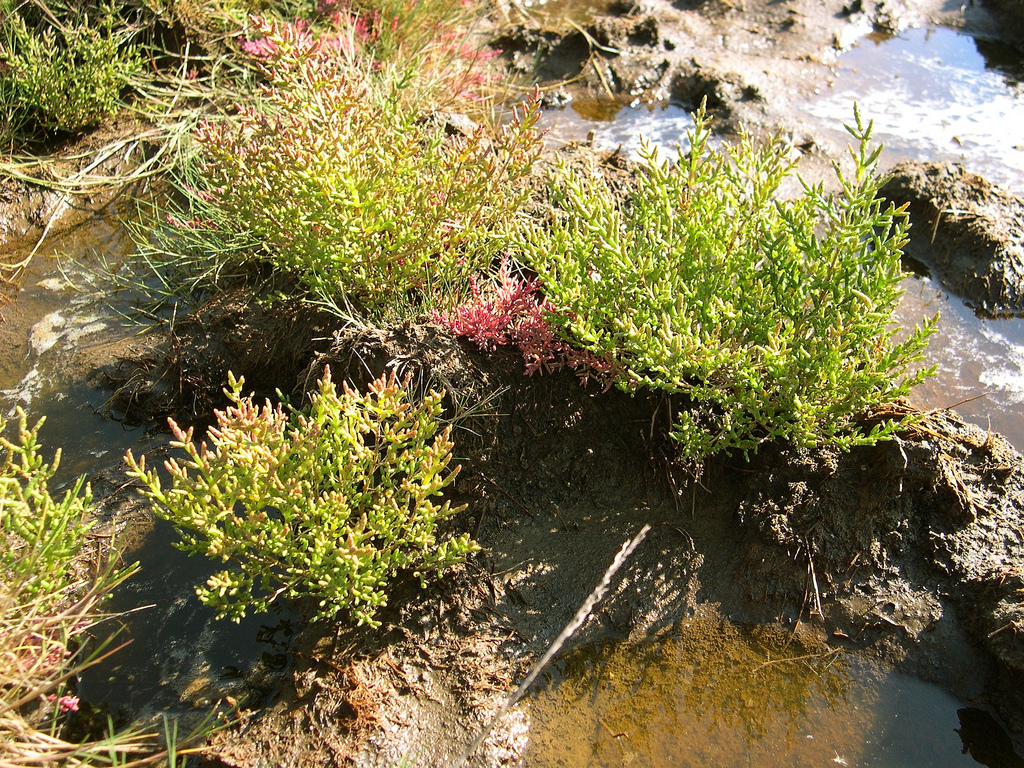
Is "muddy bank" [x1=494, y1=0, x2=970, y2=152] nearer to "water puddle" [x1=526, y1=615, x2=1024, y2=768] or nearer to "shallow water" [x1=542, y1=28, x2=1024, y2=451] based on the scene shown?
"shallow water" [x1=542, y1=28, x2=1024, y2=451]

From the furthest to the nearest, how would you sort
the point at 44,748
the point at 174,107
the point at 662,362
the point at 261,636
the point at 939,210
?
1. the point at 174,107
2. the point at 939,210
3. the point at 261,636
4. the point at 662,362
5. the point at 44,748

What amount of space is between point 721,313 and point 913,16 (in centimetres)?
699

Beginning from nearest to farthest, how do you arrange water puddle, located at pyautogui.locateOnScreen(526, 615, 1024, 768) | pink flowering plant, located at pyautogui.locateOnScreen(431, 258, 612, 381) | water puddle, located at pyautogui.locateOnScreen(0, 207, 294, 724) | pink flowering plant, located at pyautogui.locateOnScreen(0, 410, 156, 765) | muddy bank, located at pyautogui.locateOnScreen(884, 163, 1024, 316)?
pink flowering plant, located at pyautogui.locateOnScreen(0, 410, 156, 765)
water puddle, located at pyautogui.locateOnScreen(526, 615, 1024, 768)
water puddle, located at pyautogui.locateOnScreen(0, 207, 294, 724)
pink flowering plant, located at pyautogui.locateOnScreen(431, 258, 612, 381)
muddy bank, located at pyautogui.locateOnScreen(884, 163, 1024, 316)

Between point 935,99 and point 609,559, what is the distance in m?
5.93

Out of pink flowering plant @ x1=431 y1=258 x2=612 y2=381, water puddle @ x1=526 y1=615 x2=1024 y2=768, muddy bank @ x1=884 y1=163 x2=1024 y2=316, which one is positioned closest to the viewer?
water puddle @ x1=526 y1=615 x2=1024 y2=768

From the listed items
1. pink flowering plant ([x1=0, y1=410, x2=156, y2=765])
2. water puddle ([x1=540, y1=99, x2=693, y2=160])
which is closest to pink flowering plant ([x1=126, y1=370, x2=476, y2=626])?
pink flowering plant ([x1=0, y1=410, x2=156, y2=765])

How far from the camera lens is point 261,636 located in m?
3.38

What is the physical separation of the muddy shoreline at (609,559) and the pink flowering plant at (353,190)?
34 cm

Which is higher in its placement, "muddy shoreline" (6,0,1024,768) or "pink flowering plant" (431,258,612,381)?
"pink flowering plant" (431,258,612,381)

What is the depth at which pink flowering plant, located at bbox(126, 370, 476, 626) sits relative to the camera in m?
2.75

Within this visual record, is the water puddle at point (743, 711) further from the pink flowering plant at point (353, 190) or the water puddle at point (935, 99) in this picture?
the water puddle at point (935, 99)

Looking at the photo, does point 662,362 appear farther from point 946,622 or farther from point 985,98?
point 985,98

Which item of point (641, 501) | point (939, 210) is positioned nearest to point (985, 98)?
point (939, 210)

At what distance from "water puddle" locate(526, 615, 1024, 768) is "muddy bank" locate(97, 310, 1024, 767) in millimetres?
96
